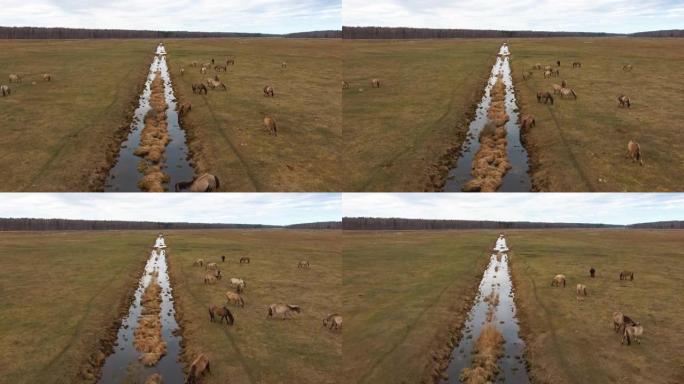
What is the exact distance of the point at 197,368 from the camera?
21.3 m

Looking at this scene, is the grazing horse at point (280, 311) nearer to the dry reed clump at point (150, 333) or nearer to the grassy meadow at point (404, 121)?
the dry reed clump at point (150, 333)

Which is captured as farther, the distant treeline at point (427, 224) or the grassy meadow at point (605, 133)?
the distant treeline at point (427, 224)

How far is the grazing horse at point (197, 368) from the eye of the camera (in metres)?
21.0

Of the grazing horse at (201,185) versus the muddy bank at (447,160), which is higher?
the muddy bank at (447,160)

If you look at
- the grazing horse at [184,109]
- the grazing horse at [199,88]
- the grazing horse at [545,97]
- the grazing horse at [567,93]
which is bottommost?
the grazing horse at [184,109]

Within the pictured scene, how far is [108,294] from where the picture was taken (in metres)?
34.9

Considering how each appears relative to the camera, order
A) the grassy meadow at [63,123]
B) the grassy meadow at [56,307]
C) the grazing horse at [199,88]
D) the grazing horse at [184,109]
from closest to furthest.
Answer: the grassy meadow at [56,307] < the grassy meadow at [63,123] < the grazing horse at [184,109] < the grazing horse at [199,88]

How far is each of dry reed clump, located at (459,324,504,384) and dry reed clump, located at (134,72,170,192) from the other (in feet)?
56.0

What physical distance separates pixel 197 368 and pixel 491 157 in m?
18.8

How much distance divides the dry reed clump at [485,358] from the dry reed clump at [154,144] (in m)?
17.1

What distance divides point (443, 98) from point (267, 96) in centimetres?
1670

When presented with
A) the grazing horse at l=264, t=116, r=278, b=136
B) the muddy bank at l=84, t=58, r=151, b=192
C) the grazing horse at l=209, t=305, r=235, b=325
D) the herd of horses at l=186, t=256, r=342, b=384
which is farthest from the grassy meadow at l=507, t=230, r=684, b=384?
the muddy bank at l=84, t=58, r=151, b=192

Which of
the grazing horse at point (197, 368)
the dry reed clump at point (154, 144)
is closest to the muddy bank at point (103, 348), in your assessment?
the grazing horse at point (197, 368)

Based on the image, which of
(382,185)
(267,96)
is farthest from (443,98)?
(382,185)
